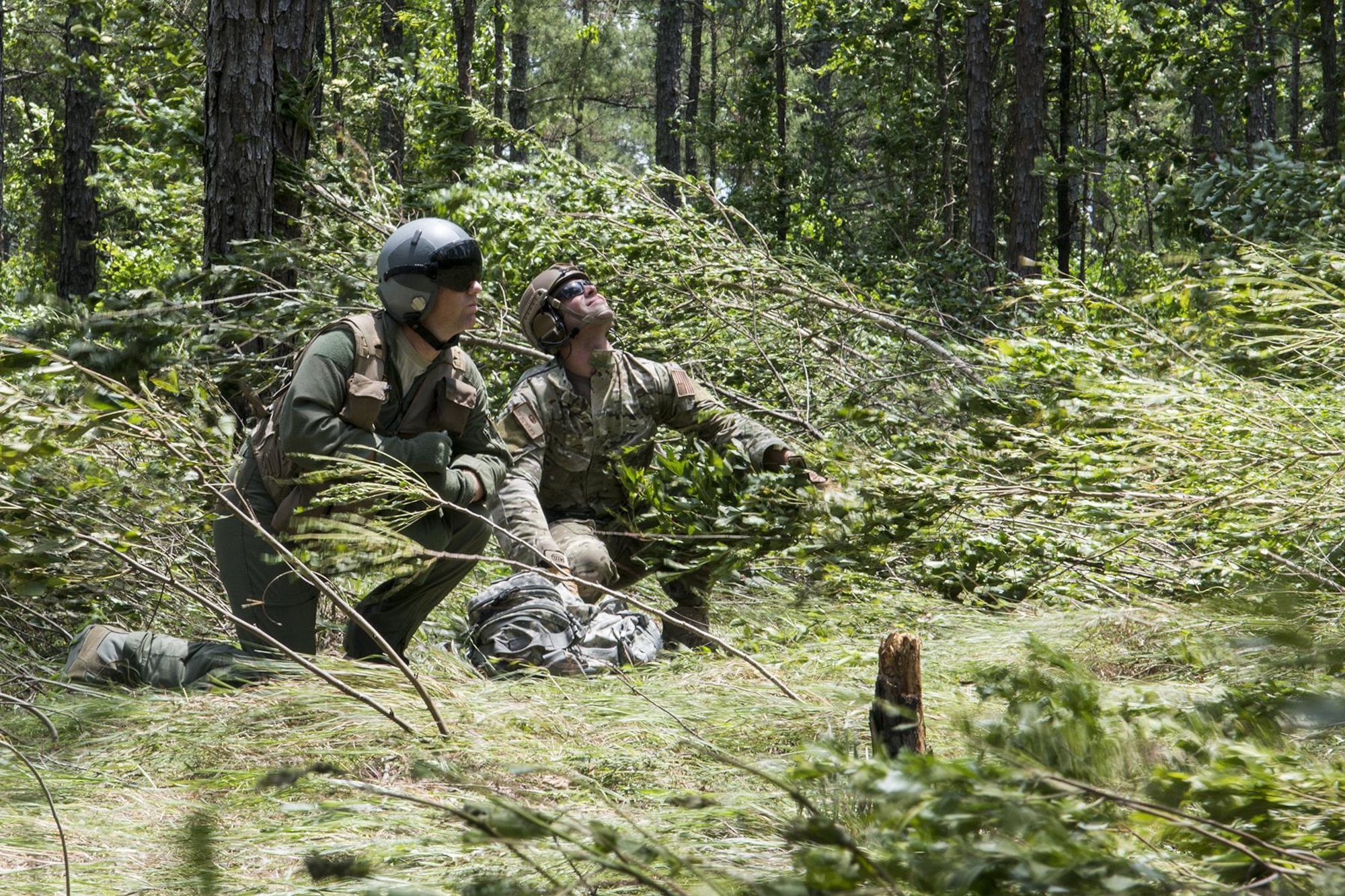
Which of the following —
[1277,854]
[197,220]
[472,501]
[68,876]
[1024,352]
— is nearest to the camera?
[1277,854]

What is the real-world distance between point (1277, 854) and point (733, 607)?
3254 millimetres

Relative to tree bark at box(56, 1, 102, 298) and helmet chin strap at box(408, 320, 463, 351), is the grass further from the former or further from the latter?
tree bark at box(56, 1, 102, 298)

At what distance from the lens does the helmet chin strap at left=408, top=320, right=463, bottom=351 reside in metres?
4.07

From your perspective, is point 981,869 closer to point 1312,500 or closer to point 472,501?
point 1312,500

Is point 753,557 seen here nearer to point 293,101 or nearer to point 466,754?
point 466,754

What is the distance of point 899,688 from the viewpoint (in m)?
2.37

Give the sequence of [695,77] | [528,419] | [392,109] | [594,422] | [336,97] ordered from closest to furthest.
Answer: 1. [528,419]
2. [594,422]
3. [336,97]
4. [392,109]
5. [695,77]

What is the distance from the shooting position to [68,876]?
2.12 m

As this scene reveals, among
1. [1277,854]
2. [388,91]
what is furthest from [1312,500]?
[388,91]

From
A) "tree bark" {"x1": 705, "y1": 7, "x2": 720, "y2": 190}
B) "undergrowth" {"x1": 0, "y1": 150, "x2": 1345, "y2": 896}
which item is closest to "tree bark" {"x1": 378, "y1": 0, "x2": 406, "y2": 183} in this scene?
"tree bark" {"x1": 705, "y1": 7, "x2": 720, "y2": 190}

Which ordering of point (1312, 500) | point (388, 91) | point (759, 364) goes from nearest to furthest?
1. point (1312, 500)
2. point (759, 364)
3. point (388, 91)

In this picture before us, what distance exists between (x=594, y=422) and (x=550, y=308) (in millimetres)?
519

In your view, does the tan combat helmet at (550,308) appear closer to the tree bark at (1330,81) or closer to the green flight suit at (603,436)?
the green flight suit at (603,436)

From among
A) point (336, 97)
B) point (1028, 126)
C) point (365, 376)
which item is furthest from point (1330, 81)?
point (336, 97)
